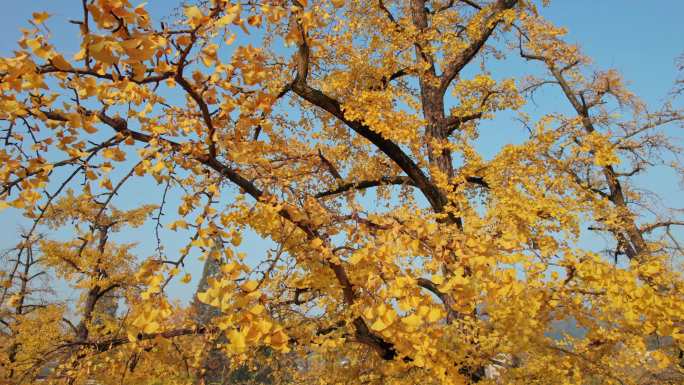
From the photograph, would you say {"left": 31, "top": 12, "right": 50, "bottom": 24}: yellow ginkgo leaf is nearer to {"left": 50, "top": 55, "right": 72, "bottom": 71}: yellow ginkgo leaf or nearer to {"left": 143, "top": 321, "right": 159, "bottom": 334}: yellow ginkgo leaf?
{"left": 50, "top": 55, "right": 72, "bottom": 71}: yellow ginkgo leaf

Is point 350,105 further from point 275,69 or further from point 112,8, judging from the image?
point 112,8

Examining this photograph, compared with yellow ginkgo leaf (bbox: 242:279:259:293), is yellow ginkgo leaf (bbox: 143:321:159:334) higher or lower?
lower

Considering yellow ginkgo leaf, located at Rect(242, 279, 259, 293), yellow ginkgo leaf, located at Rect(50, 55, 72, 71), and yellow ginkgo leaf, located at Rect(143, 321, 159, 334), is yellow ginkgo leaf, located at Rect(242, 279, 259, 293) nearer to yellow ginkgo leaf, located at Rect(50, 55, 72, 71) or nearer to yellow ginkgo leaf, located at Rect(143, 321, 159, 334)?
yellow ginkgo leaf, located at Rect(143, 321, 159, 334)

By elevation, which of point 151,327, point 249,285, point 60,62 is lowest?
point 151,327

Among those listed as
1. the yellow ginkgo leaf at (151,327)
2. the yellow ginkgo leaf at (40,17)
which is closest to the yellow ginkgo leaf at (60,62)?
the yellow ginkgo leaf at (40,17)

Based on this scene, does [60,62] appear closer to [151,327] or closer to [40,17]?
[40,17]

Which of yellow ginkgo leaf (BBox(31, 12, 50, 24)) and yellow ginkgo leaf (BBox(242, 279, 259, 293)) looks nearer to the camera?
yellow ginkgo leaf (BBox(31, 12, 50, 24))

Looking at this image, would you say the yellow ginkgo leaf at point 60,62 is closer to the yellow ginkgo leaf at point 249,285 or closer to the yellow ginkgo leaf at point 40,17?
the yellow ginkgo leaf at point 40,17

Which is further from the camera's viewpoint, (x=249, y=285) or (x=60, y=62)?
(x=249, y=285)

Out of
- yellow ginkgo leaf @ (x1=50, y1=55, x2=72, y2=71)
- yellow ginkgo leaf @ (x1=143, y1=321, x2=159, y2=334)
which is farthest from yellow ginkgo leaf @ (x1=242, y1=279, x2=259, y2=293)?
yellow ginkgo leaf @ (x1=50, y1=55, x2=72, y2=71)

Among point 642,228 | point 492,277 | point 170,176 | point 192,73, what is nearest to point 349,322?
point 492,277

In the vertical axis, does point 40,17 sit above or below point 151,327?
above

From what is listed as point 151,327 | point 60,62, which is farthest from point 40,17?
point 151,327

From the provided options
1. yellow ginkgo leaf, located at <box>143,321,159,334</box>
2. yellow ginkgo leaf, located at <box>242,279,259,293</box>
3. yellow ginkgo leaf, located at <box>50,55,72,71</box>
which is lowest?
yellow ginkgo leaf, located at <box>143,321,159,334</box>
